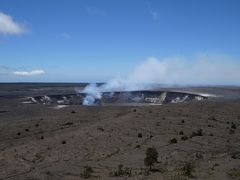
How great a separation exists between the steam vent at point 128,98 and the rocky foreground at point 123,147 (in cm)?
3125

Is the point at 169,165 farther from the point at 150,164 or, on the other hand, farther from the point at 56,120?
the point at 56,120

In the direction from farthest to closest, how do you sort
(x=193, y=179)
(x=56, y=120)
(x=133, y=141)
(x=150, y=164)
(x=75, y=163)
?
(x=56, y=120)
(x=133, y=141)
(x=75, y=163)
(x=150, y=164)
(x=193, y=179)

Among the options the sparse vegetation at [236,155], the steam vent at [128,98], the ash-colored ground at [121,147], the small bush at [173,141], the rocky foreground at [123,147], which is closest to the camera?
the rocky foreground at [123,147]

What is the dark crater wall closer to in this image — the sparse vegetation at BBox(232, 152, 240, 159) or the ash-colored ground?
the ash-colored ground

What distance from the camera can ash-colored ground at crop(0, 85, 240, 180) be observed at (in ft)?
65.2

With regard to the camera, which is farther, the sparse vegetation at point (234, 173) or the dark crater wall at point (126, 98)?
the dark crater wall at point (126, 98)

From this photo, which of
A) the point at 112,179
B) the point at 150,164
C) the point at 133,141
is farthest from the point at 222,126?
the point at 112,179

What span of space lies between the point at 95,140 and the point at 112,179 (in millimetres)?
11896

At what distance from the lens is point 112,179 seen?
58.4 ft

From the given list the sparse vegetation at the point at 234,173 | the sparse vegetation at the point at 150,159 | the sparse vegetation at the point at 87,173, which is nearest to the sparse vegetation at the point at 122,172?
the sparse vegetation at the point at 87,173

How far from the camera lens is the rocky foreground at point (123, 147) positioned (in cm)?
1945

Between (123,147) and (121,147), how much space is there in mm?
129

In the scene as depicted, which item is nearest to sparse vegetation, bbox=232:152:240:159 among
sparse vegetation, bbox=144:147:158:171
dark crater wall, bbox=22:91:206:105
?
sparse vegetation, bbox=144:147:158:171

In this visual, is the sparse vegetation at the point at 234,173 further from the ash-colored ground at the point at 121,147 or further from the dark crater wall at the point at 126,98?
the dark crater wall at the point at 126,98
